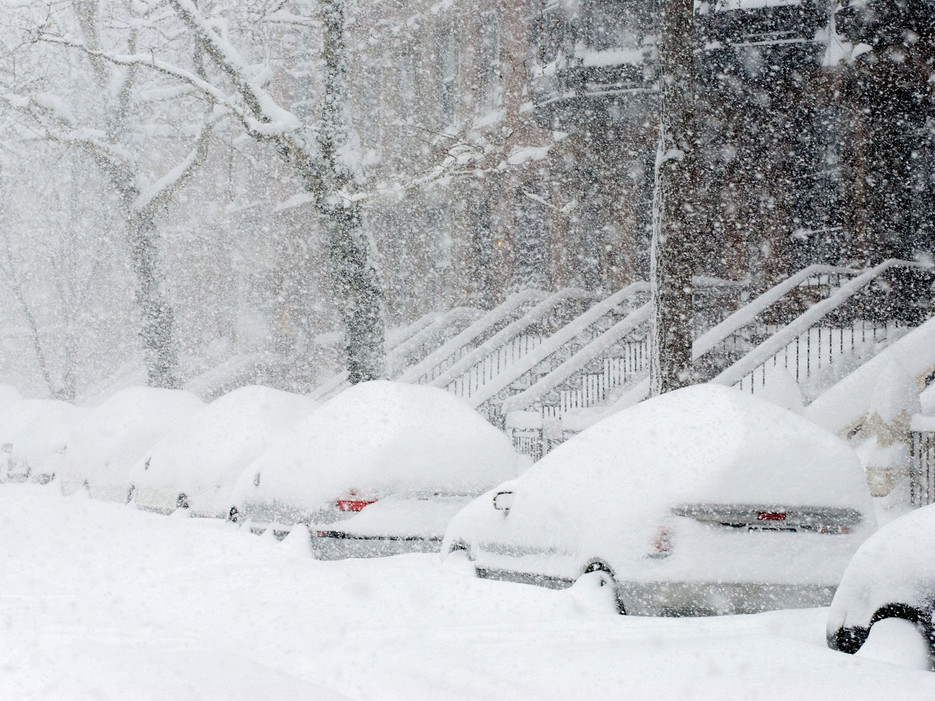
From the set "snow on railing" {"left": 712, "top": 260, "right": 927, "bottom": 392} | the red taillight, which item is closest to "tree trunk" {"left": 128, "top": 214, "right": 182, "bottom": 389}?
"snow on railing" {"left": 712, "top": 260, "right": 927, "bottom": 392}

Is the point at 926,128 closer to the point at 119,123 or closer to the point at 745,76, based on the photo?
the point at 745,76

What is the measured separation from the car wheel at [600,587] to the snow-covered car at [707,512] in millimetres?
10

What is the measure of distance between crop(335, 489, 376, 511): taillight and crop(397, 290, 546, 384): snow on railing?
14.1 meters

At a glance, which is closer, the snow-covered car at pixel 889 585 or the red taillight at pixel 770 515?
the snow-covered car at pixel 889 585

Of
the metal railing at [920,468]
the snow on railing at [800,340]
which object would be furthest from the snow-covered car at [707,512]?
the snow on railing at [800,340]

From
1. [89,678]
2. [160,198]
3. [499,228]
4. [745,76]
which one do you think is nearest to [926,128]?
[745,76]

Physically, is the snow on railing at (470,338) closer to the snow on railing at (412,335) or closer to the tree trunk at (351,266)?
the snow on railing at (412,335)

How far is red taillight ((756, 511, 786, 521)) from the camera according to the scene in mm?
7496

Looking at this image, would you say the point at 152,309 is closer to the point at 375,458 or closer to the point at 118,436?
the point at 118,436

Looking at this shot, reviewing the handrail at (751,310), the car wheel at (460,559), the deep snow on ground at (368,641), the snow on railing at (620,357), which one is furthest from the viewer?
the snow on railing at (620,357)

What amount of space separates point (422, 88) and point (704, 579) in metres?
25.1

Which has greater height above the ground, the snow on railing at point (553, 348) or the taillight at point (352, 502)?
the taillight at point (352, 502)

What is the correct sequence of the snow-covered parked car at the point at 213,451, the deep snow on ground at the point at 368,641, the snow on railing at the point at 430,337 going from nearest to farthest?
the deep snow on ground at the point at 368,641
the snow-covered parked car at the point at 213,451
the snow on railing at the point at 430,337

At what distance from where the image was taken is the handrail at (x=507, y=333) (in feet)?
77.0
